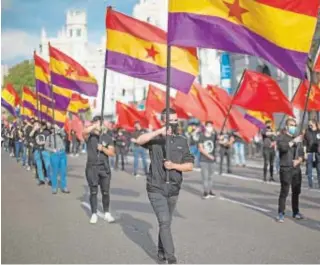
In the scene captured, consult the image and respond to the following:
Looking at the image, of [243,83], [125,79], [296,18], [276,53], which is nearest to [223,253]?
[276,53]

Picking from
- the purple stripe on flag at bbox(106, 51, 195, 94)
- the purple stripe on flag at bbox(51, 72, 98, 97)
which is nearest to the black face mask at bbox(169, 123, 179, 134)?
the purple stripe on flag at bbox(106, 51, 195, 94)

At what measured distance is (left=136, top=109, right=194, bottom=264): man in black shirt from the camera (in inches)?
259

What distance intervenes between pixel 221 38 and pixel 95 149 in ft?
10.6

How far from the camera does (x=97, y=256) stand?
7156mm

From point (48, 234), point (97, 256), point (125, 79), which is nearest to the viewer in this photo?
point (97, 256)

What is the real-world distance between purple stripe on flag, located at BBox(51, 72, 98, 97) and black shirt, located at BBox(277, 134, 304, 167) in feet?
16.6

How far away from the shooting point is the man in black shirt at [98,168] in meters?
9.76

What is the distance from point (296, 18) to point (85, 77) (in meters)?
7.03

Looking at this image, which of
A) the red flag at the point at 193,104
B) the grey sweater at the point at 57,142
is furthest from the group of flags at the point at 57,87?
the red flag at the point at 193,104

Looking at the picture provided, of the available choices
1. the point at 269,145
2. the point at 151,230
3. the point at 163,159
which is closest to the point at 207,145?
the point at 151,230

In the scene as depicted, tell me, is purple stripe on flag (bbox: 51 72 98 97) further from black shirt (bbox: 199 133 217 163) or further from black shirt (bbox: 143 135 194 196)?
black shirt (bbox: 143 135 194 196)

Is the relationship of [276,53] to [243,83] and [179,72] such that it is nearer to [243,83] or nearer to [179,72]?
[179,72]

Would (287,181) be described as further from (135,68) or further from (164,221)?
(164,221)

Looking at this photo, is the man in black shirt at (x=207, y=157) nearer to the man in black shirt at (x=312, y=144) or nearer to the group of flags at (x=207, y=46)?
the group of flags at (x=207, y=46)
